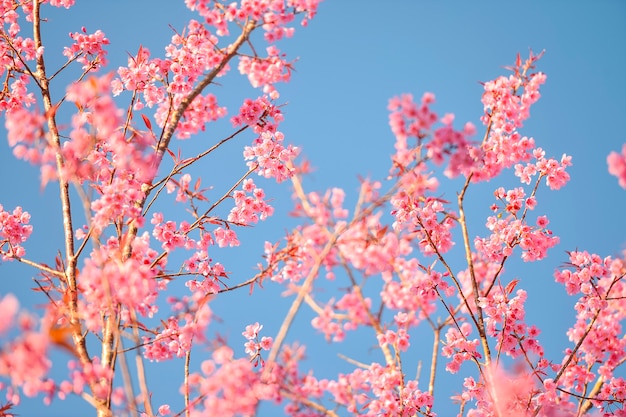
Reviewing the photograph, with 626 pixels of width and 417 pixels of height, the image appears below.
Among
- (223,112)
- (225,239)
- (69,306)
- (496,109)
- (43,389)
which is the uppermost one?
(223,112)

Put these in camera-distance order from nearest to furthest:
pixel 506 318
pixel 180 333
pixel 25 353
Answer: pixel 25 353, pixel 180 333, pixel 506 318

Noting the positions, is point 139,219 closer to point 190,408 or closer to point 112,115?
point 112,115

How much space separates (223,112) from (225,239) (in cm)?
117

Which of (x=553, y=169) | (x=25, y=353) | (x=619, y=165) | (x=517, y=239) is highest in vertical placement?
(x=553, y=169)

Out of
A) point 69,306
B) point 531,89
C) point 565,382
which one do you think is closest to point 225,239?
point 69,306

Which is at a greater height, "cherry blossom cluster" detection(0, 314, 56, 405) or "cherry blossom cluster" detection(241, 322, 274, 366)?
"cherry blossom cluster" detection(241, 322, 274, 366)

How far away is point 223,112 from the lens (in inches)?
183

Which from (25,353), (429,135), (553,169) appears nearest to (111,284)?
(25,353)

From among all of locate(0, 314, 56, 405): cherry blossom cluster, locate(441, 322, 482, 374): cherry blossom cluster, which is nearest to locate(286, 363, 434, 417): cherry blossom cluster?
locate(441, 322, 482, 374): cherry blossom cluster

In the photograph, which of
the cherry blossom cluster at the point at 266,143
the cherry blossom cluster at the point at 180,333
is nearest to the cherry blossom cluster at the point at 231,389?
the cherry blossom cluster at the point at 180,333

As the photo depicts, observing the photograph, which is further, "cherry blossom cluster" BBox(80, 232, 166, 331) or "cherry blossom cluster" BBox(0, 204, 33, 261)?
"cherry blossom cluster" BBox(0, 204, 33, 261)

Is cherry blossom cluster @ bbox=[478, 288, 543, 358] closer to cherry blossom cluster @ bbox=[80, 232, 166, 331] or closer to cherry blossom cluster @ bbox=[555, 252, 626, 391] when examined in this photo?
cherry blossom cluster @ bbox=[555, 252, 626, 391]

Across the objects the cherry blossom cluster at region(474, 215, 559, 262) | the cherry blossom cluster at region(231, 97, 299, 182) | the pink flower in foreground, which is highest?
the cherry blossom cluster at region(231, 97, 299, 182)

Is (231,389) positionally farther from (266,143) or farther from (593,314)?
(593,314)
